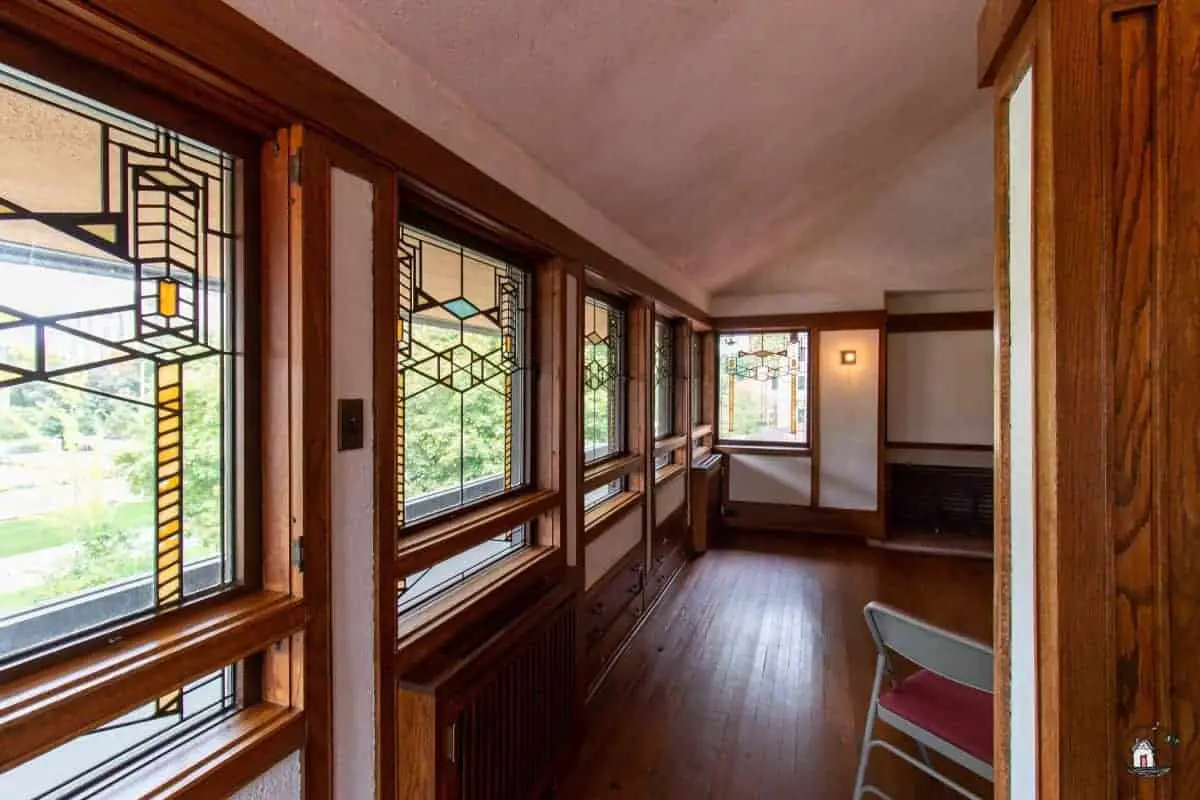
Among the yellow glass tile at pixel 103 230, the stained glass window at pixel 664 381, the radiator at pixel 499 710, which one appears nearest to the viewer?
the yellow glass tile at pixel 103 230

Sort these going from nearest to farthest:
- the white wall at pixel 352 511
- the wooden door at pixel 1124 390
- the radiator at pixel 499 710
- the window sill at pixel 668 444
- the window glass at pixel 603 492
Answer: the wooden door at pixel 1124 390 < the white wall at pixel 352 511 < the radiator at pixel 499 710 < the window glass at pixel 603 492 < the window sill at pixel 668 444

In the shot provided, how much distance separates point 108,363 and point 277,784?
33.6 inches

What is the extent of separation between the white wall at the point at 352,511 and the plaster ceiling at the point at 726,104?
1.51ft

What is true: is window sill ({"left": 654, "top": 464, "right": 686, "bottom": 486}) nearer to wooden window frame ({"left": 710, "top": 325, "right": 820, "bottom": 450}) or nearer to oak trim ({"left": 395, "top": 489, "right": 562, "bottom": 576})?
wooden window frame ({"left": 710, "top": 325, "right": 820, "bottom": 450})

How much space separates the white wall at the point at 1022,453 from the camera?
891 mm

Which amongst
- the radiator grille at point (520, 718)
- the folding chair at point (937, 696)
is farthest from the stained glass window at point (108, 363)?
the folding chair at point (937, 696)

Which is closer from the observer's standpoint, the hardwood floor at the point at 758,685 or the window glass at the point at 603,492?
the hardwood floor at the point at 758,685

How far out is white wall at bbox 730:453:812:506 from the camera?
5.38m

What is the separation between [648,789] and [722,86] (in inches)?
99.3

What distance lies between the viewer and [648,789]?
197cm

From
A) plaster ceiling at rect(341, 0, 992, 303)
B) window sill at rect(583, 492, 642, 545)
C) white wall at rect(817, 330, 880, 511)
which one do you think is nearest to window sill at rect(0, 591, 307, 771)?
plaster ceiling at rect(341, 0, 992, 303)

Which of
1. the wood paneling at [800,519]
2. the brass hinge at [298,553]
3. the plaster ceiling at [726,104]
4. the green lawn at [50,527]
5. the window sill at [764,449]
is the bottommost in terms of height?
the wood paneling at [800,519]

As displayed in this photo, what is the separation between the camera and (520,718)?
1.68 m

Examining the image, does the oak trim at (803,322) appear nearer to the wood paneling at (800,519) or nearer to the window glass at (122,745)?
the wood paneling at (800,519)
